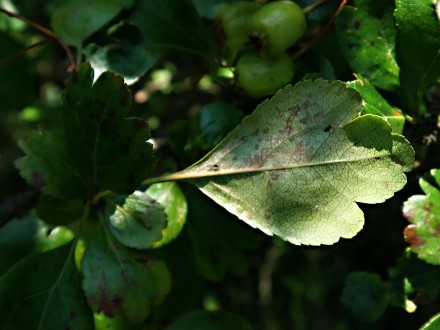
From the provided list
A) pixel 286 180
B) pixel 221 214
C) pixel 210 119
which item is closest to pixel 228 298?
pixel 221 214

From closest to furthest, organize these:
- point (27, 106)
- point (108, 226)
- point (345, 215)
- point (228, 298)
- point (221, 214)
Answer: point (345, 215) → point (108, 226) → point (221, 214) → point (27, 106) → point (228, 298)

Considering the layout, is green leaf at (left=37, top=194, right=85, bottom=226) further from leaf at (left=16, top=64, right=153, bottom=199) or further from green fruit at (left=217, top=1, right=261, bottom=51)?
green fruit at (left=217, top=1, right=261, bottom=51)

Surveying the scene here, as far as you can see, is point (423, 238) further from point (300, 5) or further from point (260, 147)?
point (300, 5)

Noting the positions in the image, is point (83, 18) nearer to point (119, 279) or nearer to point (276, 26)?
point (276, 26)

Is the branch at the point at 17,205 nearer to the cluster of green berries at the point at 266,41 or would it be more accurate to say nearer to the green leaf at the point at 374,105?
the cluster of green berries at the point at 266,41

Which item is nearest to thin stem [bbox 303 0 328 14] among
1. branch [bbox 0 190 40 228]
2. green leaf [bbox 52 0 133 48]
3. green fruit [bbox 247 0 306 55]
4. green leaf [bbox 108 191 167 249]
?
green fruit [bbox 247 0 306 55]

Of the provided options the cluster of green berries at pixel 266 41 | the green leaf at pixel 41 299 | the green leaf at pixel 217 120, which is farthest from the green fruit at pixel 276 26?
the green leaf at pixel 41 299
